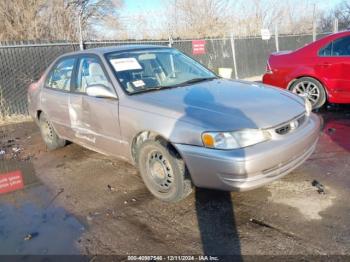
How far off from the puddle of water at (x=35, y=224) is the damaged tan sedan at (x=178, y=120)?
92 cm

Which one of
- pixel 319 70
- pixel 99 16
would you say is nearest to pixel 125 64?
pixel 319 70

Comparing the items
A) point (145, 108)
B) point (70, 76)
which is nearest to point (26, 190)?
point (70, 76)

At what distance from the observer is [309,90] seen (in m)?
7.30

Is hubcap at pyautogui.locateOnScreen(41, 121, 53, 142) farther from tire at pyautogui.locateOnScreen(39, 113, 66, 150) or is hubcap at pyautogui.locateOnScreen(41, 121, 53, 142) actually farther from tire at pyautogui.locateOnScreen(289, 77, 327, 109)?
tire at pyautogui.locateOnScreen(289, 77, 327, 109)

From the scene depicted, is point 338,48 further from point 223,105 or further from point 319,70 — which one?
point 223,105

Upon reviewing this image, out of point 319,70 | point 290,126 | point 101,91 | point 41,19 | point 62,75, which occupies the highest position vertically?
point 41,19

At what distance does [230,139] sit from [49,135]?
394cm

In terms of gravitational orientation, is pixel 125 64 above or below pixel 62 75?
above

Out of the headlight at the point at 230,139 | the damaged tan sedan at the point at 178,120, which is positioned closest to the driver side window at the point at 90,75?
the damaged tan sedan at the point at 178,120

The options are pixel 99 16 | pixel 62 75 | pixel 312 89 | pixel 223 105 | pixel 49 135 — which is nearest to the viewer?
pixel 223 105

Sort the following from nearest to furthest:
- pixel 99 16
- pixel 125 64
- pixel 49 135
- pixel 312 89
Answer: pixel 125 64 → pixel 49 135 → pixel 312 89 → pixel 99 16

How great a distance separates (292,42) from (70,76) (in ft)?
51.5

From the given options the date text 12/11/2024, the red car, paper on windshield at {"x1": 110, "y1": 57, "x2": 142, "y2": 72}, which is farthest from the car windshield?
the red car

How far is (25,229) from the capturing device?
3.70 meters
